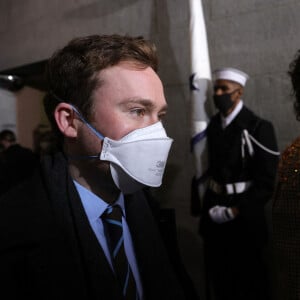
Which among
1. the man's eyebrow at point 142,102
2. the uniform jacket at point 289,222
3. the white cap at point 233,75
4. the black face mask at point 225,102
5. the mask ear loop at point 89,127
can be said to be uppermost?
the white cap at point 233,75

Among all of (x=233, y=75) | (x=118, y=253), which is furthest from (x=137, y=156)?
(x=233, y=75)

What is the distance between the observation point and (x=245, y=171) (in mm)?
1907

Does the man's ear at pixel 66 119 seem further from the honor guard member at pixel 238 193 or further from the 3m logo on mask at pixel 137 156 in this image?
the honor guard member at pixel 238 193

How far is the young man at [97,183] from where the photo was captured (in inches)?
28.2

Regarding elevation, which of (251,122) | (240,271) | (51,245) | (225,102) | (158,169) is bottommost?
(240,271)

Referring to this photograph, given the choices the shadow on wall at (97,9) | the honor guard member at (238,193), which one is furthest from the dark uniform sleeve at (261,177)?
the shadow on wall at (97,9)

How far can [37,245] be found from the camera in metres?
0.70

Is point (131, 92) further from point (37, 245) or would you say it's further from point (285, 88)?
point (285, 88)

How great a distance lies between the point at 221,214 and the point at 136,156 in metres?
1.11

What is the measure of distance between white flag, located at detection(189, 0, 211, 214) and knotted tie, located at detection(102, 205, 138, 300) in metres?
1.31

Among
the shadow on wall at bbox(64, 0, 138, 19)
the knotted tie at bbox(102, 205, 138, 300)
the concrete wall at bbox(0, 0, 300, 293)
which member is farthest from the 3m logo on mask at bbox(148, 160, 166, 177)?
the shadow on wall at bbox(64, 0, 138, 19)

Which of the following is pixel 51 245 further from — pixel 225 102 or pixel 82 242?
pixel 225 102

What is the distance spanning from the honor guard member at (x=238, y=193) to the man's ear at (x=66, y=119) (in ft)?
4.05

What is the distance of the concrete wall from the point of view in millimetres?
2084
